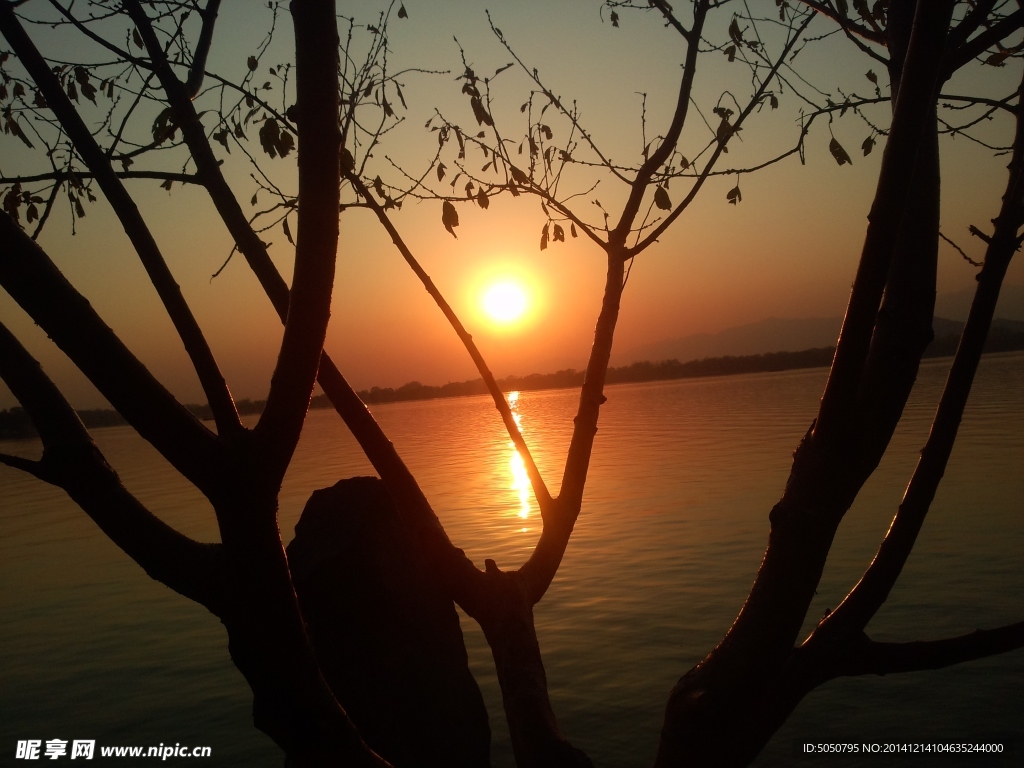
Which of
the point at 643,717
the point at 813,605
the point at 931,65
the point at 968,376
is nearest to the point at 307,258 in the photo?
the point at 931,65

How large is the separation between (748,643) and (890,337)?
1.07 meters

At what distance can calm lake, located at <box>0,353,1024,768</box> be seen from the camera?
647cm

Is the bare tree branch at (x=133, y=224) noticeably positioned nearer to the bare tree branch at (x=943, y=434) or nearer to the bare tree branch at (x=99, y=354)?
the bare tree branch at (x=99, y=354)

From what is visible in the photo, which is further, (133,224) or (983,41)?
(983,41)

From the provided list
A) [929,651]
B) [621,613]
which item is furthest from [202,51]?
[621,613]

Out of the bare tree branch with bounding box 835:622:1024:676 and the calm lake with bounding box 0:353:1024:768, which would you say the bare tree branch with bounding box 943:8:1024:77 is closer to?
the bare tree branch with bounding box 835:622:1024:676

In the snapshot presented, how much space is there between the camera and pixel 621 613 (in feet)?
29.6

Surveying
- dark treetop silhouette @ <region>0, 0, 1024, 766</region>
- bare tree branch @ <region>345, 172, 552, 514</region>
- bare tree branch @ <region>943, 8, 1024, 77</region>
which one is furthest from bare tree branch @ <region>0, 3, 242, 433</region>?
bare tree branch @ <region>943, 8, 1024, 77</region>

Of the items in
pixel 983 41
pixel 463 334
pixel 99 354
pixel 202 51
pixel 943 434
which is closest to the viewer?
pixel 99 354

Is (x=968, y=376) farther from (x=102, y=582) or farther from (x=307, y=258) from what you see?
(x=102, y=582)

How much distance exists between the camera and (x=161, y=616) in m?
10.5

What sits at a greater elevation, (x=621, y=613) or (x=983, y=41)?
(x=621, y=613)

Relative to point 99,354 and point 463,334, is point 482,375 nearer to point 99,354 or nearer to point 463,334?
point 463,334

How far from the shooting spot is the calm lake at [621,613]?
21.2 ft
